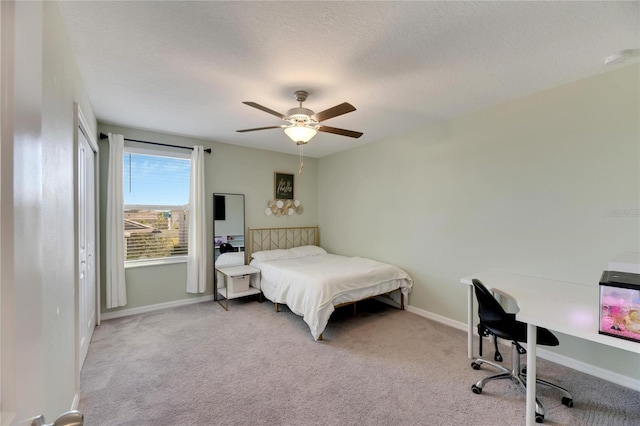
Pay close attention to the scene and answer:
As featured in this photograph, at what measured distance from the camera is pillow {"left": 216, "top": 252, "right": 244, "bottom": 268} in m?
4.52

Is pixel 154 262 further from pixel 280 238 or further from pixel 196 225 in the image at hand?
pixel 280 238

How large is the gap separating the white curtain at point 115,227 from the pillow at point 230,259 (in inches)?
51.1

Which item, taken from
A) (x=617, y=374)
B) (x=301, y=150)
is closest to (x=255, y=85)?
(x=301, y=150)

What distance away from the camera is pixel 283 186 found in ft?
17.4

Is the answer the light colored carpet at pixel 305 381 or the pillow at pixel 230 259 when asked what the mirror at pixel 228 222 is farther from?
the light colored carpet at pixel 305 381

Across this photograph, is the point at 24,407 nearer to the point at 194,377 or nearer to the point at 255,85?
the point at 194,377

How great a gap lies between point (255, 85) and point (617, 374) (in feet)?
13.2

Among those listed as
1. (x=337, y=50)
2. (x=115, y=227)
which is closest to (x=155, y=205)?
(x=115, y=227)

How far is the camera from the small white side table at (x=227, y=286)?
4.12m

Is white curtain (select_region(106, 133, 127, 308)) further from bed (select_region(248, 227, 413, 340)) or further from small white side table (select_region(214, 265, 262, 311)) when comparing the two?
bed (select_region(248, 227, 413, 340))

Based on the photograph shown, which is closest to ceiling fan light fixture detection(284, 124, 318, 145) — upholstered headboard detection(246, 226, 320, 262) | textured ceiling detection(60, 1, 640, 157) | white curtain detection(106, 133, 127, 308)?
textured ceiling detection(60, 1, 640, 157)

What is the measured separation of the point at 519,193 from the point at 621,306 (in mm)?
1624

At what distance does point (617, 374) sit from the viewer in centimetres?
235

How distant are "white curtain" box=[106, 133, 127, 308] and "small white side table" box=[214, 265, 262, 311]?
4.14 feet
